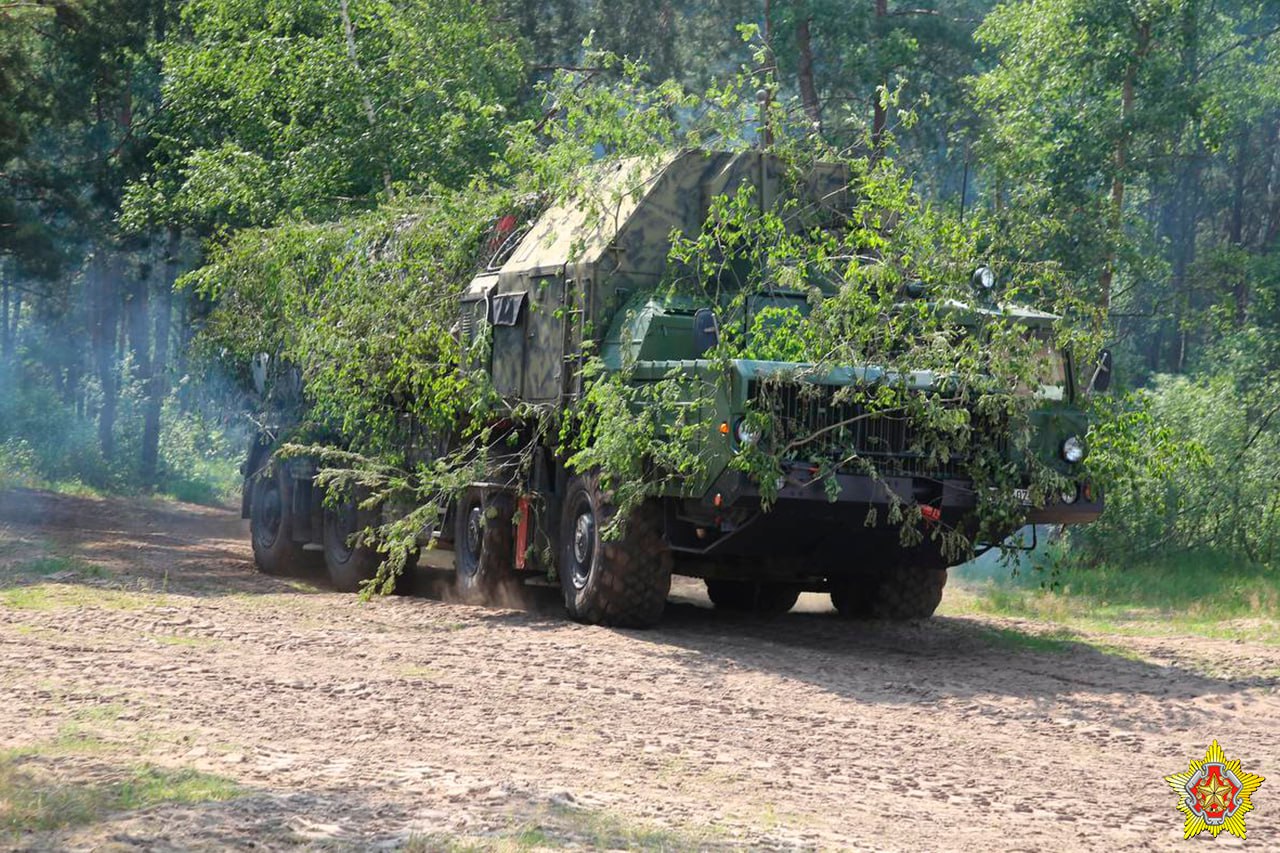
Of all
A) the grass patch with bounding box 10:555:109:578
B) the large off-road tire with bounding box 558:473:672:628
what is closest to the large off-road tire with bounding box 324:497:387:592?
the grass patch with bounding box 10:555:109:578

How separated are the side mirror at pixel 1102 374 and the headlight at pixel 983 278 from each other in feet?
3.12

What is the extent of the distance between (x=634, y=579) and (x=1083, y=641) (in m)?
3.56

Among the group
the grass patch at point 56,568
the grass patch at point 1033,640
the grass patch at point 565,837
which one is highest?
the grass patch at point 56,568

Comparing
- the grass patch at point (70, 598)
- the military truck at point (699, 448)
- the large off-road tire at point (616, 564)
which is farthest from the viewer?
the grass patch at point (70, 598)

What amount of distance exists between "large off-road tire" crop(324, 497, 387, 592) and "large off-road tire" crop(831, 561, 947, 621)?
4784 millimetres

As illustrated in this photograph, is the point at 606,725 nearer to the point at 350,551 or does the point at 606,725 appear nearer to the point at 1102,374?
the point at 1102,374

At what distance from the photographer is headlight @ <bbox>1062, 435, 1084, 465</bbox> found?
467 inches

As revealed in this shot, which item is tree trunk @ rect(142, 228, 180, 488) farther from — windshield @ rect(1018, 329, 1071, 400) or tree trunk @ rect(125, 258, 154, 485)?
windshield @ rect(1018, 329, 1071, 400)

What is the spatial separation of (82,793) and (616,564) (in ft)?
20.4

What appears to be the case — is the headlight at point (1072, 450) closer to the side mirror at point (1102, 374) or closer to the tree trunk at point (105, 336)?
the side mirror at point (1102, 374)

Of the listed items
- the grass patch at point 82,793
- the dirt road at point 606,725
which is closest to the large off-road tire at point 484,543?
the dirt road at point 606,725

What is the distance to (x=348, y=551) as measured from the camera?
1706cm

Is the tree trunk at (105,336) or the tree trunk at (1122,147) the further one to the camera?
the tree trunk at (105,336)

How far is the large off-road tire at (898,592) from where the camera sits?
553 inches
